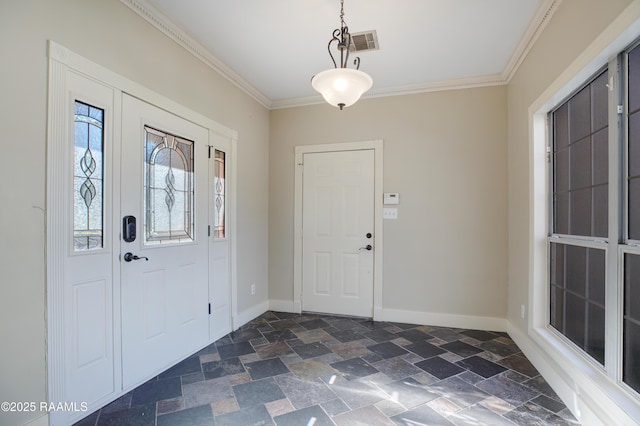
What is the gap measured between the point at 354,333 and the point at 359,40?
2.93 meters

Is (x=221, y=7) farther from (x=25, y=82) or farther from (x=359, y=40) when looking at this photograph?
(x=25, y=82)

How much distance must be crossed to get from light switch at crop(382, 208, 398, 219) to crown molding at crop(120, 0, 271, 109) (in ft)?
7.13

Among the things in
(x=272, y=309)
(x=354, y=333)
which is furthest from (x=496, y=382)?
(x=272, y=309)

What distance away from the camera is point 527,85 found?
274cm

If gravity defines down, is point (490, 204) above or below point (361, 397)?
above

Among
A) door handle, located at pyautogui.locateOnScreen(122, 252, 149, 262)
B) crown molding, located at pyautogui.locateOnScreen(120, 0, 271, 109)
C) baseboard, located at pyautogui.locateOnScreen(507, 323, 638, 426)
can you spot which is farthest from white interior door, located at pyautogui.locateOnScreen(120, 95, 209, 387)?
baseboard, located at pyautogui.locateOnScreen(507, 323, 638, 426)

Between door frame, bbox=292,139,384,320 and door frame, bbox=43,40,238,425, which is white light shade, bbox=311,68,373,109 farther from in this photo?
door frame, bbox=292,139,384,320

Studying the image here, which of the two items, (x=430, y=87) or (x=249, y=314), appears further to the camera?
(x=249, y=314)

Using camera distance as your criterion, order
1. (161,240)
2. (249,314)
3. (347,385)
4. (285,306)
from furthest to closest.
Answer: (285,306)
(249,314)
(161,240)
(347,385)

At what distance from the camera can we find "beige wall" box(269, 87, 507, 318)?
11.1 feet

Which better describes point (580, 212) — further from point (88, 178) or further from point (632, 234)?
point (88, 178)

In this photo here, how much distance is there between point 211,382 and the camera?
2.29 m

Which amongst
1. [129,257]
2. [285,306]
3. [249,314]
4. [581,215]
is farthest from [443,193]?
[129,257]

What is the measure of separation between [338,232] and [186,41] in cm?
258
